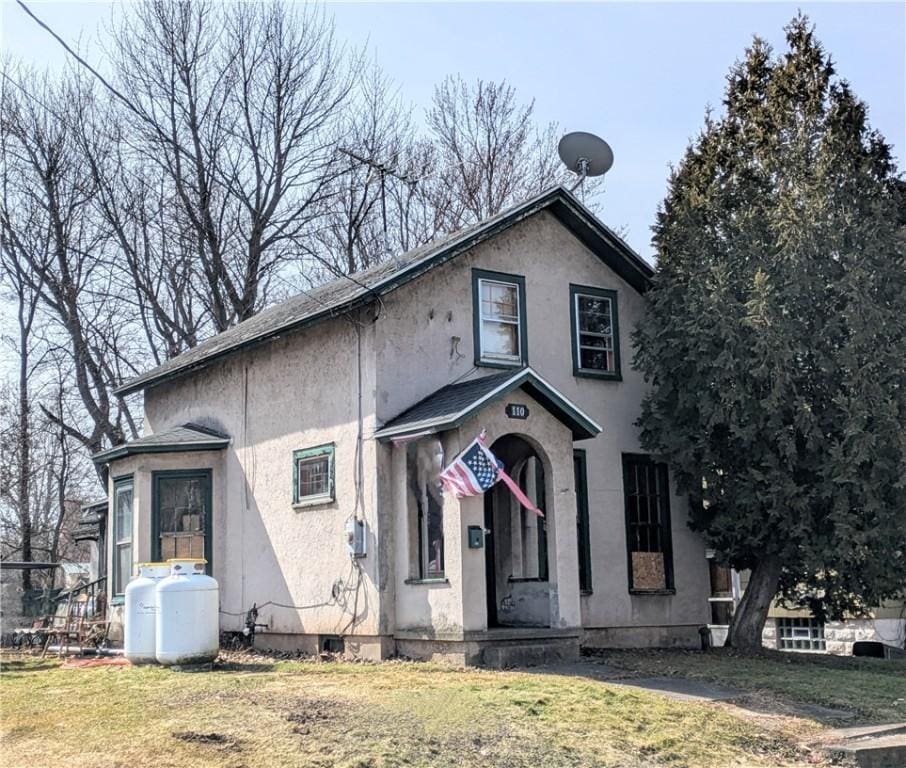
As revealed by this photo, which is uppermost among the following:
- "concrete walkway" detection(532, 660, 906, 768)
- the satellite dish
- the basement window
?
the satellite dish

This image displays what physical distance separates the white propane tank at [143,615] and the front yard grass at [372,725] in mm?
1590

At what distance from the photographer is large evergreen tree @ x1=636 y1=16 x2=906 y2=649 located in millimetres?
14859

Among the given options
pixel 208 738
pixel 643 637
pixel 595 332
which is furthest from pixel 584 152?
pixel 208 738

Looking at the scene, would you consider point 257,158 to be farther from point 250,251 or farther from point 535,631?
point 535,631

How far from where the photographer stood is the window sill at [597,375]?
57.5 ft

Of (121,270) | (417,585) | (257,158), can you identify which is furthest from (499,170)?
(417,585)

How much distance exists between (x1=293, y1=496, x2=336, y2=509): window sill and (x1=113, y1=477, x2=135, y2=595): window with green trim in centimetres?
337

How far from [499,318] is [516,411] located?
2606 mm

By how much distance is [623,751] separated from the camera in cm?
941

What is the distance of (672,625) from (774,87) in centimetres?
837

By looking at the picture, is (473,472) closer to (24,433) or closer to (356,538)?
(356,538)

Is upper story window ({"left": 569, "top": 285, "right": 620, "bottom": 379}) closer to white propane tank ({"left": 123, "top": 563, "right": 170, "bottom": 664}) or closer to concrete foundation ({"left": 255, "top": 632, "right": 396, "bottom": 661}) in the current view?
concrete foundation ({"left": 255, "top": 632, "right": 396, "bottom": 661})

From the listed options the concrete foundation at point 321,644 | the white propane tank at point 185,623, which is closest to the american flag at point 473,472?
the concrete foundation at point 321,644

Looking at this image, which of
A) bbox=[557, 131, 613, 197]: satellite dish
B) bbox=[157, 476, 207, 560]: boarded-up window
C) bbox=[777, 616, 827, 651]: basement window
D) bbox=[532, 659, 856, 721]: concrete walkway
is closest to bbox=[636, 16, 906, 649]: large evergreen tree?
bbox=[557, 131, 613, 197]: satellite dish
